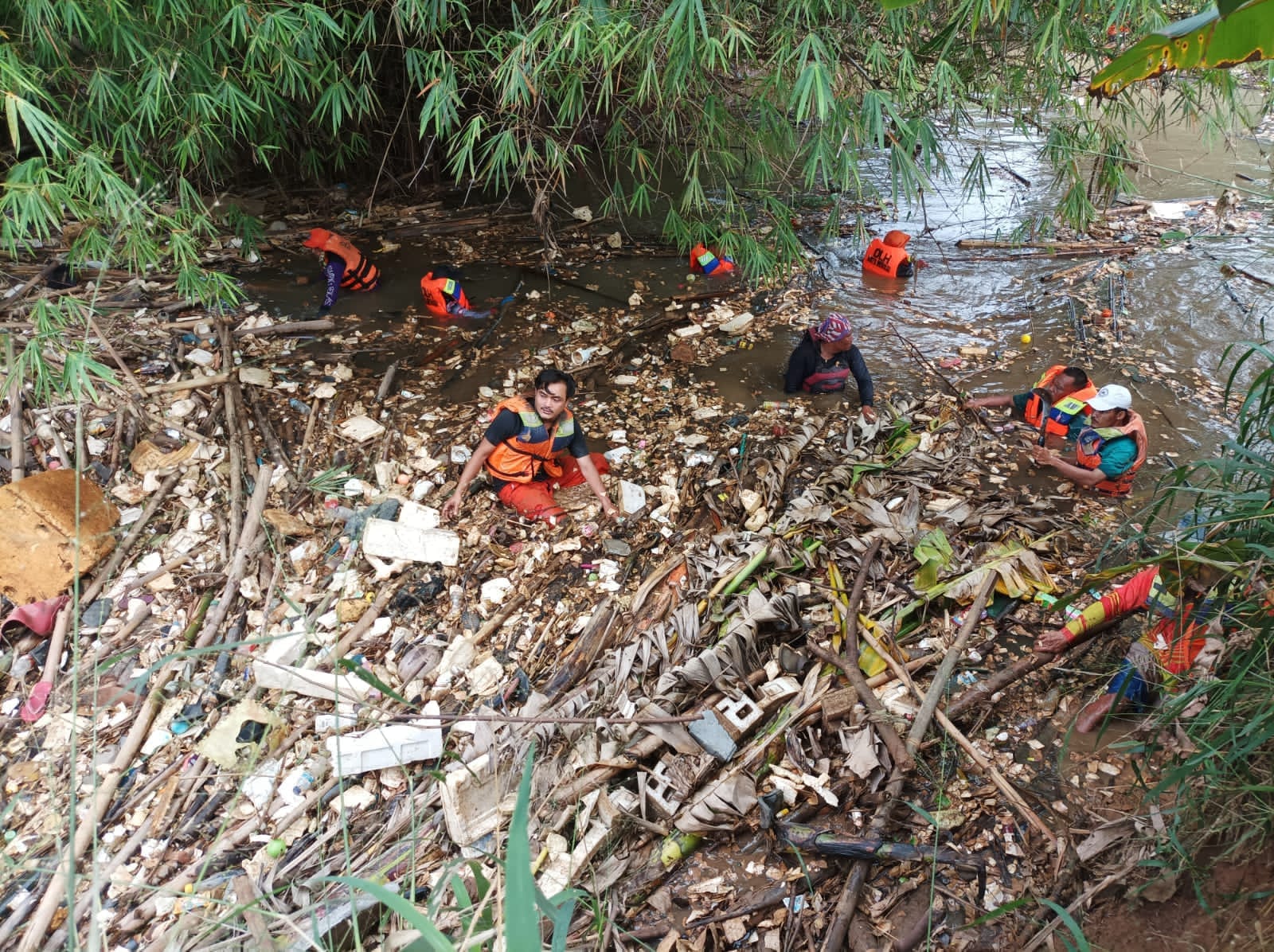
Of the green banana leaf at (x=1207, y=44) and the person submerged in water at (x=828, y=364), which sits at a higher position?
the green banana leaf at (x=1207, y=44)

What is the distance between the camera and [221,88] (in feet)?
14.9

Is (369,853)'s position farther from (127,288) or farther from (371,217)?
(371,217)

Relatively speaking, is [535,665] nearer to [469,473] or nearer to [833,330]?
[469,473]

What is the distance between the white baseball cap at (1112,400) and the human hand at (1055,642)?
6.44 ft

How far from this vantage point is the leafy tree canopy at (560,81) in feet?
Answer: 12.4

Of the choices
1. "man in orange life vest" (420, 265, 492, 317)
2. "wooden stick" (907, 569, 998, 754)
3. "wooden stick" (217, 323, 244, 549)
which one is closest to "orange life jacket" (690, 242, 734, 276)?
"man in orange life vest" (420, 265, 492, 317)

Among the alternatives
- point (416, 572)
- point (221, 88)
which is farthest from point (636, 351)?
point (221, 88)

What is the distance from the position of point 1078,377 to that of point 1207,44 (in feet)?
9.88

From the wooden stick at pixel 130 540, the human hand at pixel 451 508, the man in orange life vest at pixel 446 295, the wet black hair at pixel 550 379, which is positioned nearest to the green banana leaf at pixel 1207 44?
the wet black hair at pixel 550 379

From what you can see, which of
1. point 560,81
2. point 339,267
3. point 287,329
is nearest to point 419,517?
point 287,329

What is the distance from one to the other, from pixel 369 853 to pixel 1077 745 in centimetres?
280

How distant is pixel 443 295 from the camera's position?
6645mm

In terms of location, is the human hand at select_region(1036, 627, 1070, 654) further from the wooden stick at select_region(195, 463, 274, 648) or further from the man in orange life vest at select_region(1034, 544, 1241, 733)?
the wooden stick at select_region(195, 463, 274, 648)

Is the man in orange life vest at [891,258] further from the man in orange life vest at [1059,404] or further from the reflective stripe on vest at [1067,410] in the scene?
the reflective stripe on vest at [1067,410]
